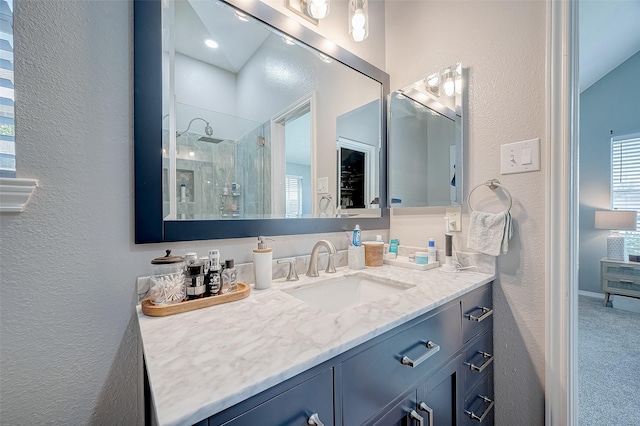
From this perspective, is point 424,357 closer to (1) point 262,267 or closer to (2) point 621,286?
(1) point 262,267

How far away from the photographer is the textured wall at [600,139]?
3.22 m

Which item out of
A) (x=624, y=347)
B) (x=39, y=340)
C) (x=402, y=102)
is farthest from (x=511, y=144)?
(x=624, y=347)

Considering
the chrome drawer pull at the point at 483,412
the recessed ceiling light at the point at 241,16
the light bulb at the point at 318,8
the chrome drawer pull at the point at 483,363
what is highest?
the light bulb at the point at 318,8

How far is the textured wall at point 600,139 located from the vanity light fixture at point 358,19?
400 centimetres

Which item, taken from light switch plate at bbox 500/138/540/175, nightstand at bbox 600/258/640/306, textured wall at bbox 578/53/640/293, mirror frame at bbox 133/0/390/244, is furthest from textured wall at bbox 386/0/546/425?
textured wall at bbox 578/53/640/293

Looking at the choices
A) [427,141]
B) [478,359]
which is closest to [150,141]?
[427,141]

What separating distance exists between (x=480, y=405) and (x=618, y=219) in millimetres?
3542

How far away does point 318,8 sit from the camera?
1.16 metres

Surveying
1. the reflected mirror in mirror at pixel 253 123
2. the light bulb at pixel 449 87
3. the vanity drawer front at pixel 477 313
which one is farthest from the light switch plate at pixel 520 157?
the reflected mirror in mirror at pixel 253 123

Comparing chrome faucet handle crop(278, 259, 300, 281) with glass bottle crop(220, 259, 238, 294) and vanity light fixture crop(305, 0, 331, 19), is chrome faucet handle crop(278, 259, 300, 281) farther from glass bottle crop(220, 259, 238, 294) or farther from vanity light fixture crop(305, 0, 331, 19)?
vanity light fixture crop(305, 0, 331, 19)

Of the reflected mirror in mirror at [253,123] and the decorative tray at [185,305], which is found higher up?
the reflected mirror in mirror at [253,123]

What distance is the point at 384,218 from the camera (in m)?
1.53

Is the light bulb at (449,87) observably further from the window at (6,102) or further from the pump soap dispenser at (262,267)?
the window at (6,102)

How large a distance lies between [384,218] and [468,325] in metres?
0.71
